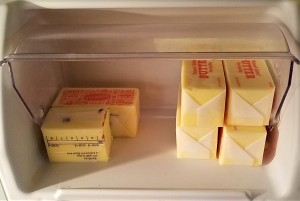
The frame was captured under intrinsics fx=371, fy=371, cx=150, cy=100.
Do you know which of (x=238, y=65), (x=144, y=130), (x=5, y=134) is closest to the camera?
(x=5, y=134)

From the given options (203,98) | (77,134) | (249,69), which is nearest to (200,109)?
(203,98)

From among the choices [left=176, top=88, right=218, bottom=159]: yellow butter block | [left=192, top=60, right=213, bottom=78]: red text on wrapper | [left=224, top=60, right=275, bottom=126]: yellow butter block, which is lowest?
[left=176, top=88, right=218, bottom=159]: yellow butter block

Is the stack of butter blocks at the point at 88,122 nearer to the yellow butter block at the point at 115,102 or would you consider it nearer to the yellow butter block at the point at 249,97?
the yellow butter block at the point at 115,102

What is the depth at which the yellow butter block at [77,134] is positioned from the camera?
77 cm

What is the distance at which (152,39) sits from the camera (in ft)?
2.34

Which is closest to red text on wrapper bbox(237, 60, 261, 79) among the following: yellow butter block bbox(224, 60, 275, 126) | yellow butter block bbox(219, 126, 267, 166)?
yellow butter block bbox(224, 60, 275, 126)

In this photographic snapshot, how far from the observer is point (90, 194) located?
0.74 m

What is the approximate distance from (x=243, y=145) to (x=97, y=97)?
355 mm

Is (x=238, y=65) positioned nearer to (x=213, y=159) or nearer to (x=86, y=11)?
(x=213, y=159)

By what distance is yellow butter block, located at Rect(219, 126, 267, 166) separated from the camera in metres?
0.75

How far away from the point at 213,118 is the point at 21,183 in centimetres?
40

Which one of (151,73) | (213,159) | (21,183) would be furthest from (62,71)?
(213,159)

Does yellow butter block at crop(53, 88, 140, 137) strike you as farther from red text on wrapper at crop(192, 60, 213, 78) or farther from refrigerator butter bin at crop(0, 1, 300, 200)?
red text on wrapper at crop(192, 60, 213, 78)

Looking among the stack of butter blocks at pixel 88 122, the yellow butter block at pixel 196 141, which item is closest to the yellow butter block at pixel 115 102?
the stack of butter blocks at pixel 88 122
